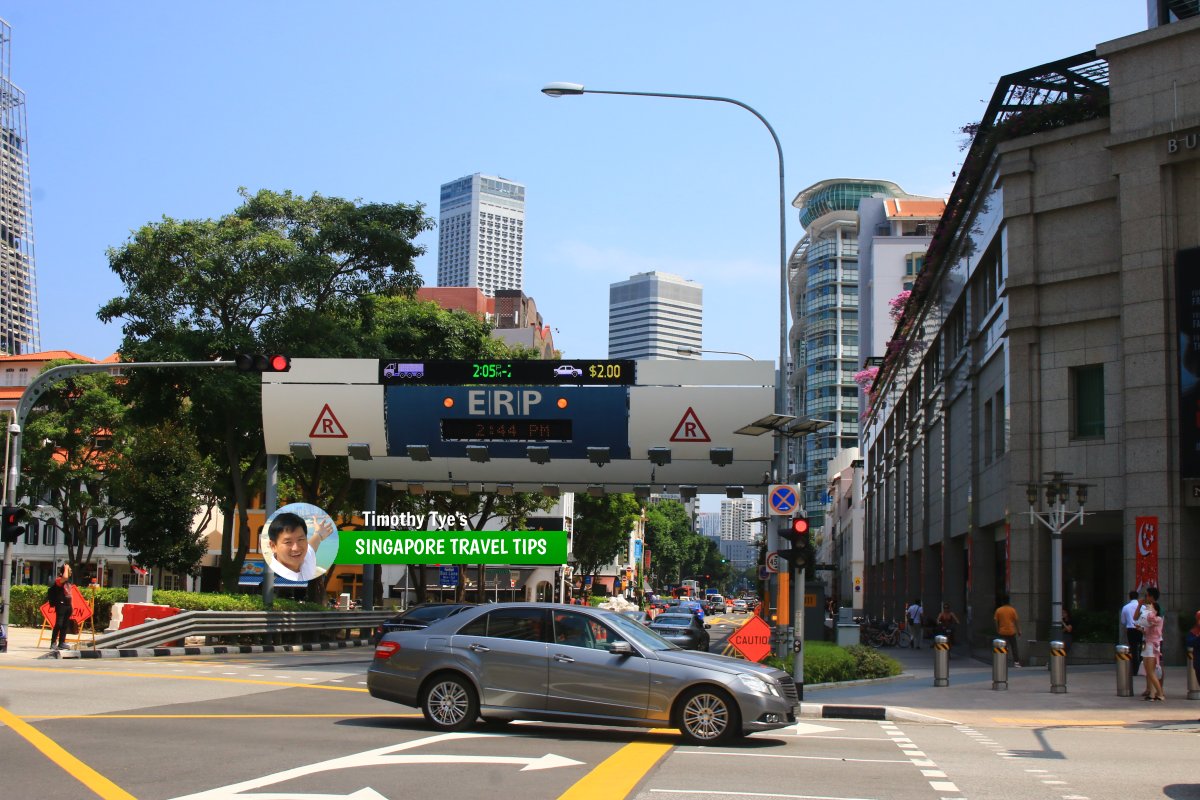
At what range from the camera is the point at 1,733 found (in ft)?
42.3

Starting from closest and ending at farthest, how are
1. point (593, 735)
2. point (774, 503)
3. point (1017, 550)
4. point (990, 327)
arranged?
point (593, 735) < point (774, 503) < point (1017, 550) < point (990, 327)

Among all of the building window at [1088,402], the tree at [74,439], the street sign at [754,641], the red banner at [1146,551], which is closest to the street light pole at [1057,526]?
the red banner at [1146,551]

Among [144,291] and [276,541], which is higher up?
[144,291]

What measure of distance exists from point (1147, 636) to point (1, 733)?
1709 centimetres

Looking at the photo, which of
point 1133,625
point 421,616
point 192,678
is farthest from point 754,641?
point 192,678

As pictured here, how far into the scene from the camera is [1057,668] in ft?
71.7

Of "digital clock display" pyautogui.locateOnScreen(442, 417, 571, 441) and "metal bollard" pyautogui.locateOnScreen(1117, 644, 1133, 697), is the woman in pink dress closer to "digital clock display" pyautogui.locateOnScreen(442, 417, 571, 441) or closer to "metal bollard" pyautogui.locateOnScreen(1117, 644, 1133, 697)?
"metal bollard" pyautogui.locateOnScreen(1117, 644, 1133, 697)

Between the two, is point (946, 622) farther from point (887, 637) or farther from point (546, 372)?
point (546, 372)

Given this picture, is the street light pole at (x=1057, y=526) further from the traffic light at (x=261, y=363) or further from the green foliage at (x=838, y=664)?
the traffic light at (x=261, y=363)

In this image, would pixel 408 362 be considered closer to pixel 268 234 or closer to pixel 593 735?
pixel 268 234

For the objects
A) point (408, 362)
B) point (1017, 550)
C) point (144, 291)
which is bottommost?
point (1017, 550)

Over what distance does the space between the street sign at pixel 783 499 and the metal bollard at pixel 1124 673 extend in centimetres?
590

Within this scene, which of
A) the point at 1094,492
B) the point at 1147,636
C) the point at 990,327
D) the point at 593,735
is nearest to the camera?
the point at 593,735

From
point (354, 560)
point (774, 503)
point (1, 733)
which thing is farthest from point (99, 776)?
point (354, 560)
